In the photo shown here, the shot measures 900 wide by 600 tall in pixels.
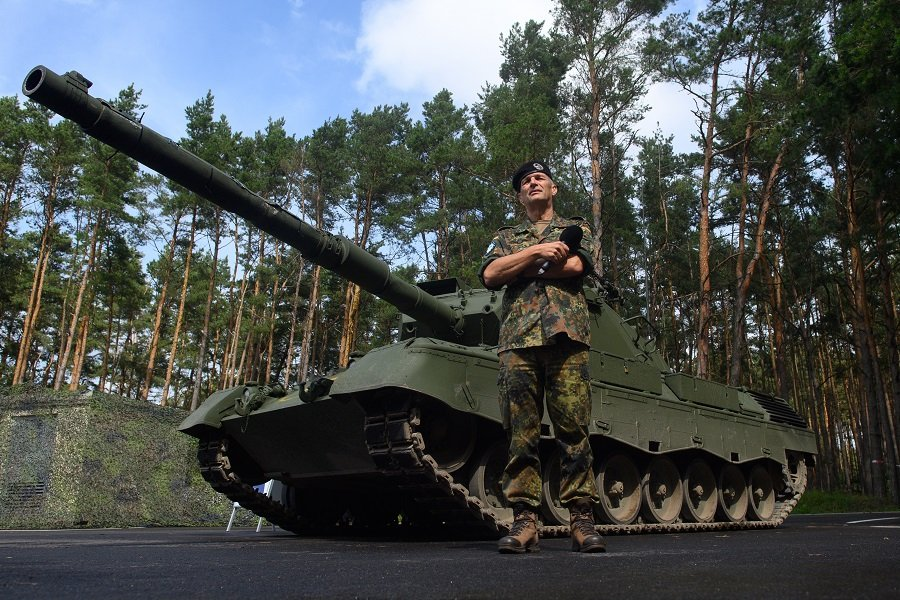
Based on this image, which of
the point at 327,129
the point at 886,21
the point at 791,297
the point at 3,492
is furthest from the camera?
the point at 791,297

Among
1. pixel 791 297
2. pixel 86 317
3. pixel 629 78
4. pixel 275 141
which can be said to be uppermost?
pixel 275 141

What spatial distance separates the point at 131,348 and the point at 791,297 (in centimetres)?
3372

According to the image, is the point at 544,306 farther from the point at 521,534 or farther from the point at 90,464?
the point at 90,464

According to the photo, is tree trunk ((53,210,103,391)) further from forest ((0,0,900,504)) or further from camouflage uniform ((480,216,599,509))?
camouflage uniform ((480,216,599,509))

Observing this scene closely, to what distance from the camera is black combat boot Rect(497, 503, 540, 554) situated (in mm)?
4258

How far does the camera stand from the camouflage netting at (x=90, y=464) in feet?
40.9

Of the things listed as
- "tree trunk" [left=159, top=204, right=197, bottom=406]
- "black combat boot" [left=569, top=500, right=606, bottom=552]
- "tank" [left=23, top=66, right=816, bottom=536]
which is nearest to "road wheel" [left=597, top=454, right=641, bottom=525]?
"tank" [left=23, top=66, right=816, bottom=536]

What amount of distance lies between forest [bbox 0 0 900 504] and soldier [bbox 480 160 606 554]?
9.13m

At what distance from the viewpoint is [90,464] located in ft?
41.4

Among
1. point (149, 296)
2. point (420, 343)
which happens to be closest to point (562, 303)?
point (420, 343)

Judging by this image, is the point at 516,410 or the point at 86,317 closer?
the point at 516,410

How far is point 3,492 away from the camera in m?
12.9

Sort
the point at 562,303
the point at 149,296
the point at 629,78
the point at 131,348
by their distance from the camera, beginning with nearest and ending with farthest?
the point at 562,303, the point at 629,78, the point at 149,296, the point at 131,348

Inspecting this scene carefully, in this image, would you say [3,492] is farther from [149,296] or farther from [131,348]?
[131,348]
